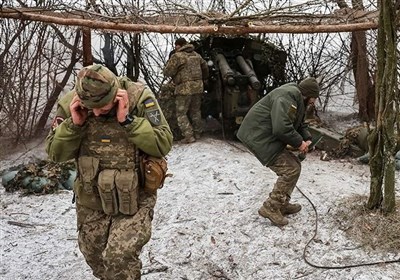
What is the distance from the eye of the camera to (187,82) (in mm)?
8844

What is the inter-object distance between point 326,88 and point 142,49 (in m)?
3.78

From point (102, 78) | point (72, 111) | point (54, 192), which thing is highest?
point (102, 78)

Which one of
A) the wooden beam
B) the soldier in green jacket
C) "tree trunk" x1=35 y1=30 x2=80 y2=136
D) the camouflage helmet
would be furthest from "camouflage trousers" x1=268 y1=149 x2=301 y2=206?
"tree trunk" x1=35 y1=30 x2=80 y2=136

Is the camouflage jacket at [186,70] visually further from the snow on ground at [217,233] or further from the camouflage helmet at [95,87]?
the camouflage helmet at [95,87]

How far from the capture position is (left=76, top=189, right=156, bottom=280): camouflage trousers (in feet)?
12.2

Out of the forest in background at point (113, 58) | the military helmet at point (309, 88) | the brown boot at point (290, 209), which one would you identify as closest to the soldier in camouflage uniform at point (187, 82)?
the forest in background at point (113, 58)

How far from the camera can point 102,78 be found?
3.45 meters

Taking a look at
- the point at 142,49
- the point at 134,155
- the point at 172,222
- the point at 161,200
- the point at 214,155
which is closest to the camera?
the point at 134,155

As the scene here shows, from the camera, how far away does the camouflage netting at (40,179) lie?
23.3 ft

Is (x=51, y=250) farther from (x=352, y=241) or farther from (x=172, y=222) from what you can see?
(x=352, y=241)

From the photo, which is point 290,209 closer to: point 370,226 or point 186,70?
point 370,226

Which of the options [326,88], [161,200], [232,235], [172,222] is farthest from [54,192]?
[326,88]

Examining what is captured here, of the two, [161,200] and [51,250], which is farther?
[161,200]

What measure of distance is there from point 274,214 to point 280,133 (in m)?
0.92
